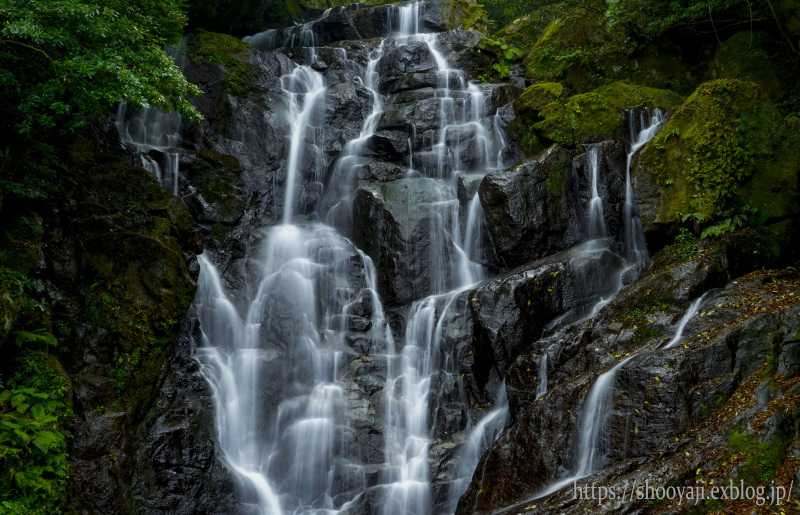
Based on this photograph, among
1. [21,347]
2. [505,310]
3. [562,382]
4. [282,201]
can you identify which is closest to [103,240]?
[21,347]

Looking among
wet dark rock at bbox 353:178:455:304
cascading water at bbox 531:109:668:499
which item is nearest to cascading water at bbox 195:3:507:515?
wet dark rock at bbox 353:178:455:304

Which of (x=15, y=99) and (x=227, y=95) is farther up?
(x=227, y=95)

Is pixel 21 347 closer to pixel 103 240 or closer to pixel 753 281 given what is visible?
pixel 103 240

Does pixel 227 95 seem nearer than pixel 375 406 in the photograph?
No

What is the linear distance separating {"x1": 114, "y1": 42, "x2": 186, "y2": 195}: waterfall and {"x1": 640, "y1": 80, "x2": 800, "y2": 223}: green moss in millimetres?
10880

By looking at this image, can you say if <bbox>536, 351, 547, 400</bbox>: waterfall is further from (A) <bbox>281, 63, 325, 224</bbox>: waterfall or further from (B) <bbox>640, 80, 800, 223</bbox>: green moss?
(A) <bbox>281, 63, 325, 224</bbox>: waterfall

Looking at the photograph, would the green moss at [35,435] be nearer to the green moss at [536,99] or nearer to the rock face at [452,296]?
the rock face at [452,296]

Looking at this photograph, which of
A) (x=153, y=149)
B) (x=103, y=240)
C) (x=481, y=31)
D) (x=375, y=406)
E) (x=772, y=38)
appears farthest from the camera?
(x=481, y=31)

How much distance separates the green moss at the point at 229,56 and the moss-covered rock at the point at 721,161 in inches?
456

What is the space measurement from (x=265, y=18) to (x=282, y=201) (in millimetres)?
10876

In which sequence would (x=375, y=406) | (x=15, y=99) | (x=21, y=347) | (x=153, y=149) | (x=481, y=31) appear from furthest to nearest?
(x=481, y=31) < (x=153, y=149) < (x=375, y=406) < (x=15, y=99) < (x=21, y=347)

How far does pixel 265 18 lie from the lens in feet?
68.8

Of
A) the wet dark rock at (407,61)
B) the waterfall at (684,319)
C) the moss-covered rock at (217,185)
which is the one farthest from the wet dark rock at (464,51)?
the waterfall at (684,319)

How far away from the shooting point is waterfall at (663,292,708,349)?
6801mm
